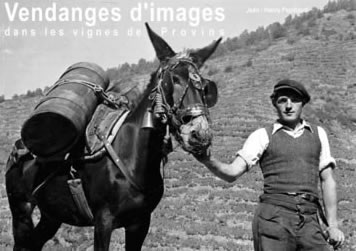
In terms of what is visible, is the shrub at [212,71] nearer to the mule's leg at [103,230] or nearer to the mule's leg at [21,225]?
the mule's leg at [21,225]

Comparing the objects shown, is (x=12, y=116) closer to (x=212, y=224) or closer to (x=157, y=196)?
(x=212, y=224)

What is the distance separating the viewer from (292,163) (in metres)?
3.95

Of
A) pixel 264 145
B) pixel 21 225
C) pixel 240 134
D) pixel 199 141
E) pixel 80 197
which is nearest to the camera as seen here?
pixel 199 141

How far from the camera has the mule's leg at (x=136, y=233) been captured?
15.6 ft

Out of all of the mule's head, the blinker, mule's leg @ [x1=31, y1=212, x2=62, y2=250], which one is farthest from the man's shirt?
mule's leg @ [x1=31, y1=212, x2=62, y2=250]

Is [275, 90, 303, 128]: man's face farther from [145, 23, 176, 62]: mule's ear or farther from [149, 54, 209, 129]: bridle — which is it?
[145, 23, 176, 62]: mule's ear

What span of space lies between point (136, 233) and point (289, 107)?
1783 millimetres

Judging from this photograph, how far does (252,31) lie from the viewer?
47875 millimetres

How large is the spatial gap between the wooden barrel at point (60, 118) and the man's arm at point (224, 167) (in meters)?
1.44

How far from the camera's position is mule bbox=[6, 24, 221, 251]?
407cm

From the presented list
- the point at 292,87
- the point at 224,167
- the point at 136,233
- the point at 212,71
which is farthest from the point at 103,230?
the point at 212,71

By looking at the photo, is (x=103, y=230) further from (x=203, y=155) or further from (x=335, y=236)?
(x=335, y=236)

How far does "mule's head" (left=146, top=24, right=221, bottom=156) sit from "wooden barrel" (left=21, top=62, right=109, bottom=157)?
2.73 ft

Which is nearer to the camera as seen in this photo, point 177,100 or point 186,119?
point 186,119
